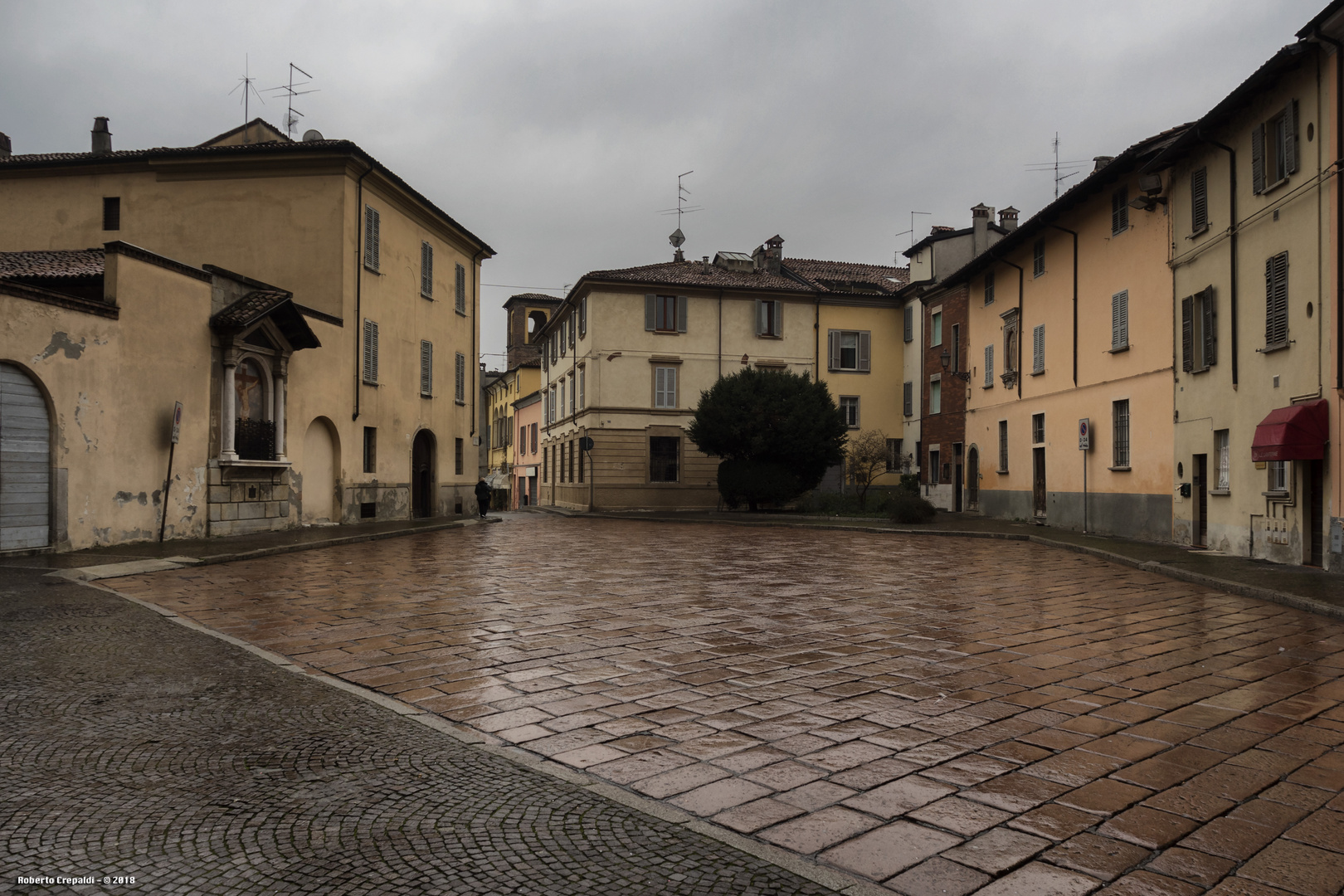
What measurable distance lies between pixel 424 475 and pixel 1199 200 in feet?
71.4

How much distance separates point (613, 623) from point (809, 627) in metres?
1.71

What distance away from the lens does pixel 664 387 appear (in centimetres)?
3722

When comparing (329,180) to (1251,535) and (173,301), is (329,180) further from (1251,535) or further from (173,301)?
(1251,535)

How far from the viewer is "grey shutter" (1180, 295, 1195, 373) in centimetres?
1738

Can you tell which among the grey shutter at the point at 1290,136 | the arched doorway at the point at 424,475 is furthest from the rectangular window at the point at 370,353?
the grey shutter at the point at 1290,136

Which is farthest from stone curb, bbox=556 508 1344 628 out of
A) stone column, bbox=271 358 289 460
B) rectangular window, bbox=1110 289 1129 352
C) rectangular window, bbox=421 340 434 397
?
stone column, bbox=271 358 289 460

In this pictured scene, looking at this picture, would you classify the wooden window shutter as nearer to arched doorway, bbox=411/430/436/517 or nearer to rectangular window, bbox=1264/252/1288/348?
rectangular window, bbox=1264/252/1288/348

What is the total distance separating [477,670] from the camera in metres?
6.16

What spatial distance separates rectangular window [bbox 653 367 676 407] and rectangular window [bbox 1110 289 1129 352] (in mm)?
18995

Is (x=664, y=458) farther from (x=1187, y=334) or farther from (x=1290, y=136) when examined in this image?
(x=1290, y=136)

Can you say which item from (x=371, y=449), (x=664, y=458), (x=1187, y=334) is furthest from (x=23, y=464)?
(x=664, y=458)

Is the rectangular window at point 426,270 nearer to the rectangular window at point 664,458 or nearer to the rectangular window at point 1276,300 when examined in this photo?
the rectangular window at point 664,458

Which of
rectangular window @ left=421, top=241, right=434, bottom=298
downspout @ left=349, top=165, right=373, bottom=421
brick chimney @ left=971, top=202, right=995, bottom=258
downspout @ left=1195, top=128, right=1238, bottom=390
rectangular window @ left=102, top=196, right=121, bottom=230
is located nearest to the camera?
downspout @ left=1195, top=128, right=1238, bottom=390

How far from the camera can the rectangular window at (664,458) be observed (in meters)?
36.9
